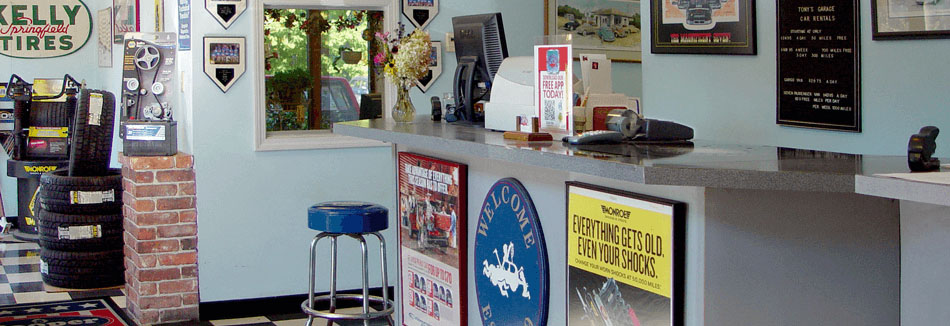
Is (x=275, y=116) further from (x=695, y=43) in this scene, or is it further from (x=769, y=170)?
(x=769, y=170)

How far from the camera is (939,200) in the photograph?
198 centimetres

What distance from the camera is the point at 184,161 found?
5789 millimetres

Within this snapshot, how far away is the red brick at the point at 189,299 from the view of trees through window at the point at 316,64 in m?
1.05

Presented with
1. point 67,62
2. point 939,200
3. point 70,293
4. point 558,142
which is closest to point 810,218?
point 939,200

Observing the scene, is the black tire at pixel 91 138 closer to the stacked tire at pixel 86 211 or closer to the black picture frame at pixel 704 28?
the stacked tire at pixel 86 211

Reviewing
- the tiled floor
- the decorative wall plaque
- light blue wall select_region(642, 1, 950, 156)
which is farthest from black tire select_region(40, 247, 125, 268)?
light blue wall select_region(642, 1, 950, 156)

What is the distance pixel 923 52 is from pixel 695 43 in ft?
3.59

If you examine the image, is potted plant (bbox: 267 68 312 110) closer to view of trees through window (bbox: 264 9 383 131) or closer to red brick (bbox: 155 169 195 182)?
view of trees through window (bbox: 264 9 383 131)

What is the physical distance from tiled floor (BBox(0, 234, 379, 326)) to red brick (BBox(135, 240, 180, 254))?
1.39ft

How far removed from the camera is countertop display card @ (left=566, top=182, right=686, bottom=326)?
2.60 meters

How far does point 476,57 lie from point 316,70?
6.67ft

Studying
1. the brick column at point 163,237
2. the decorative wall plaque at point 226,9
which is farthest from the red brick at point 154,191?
the decorative wall plaque at point 226,9

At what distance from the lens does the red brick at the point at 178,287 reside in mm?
5797

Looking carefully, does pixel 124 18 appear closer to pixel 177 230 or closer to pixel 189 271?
pixel 177 230
